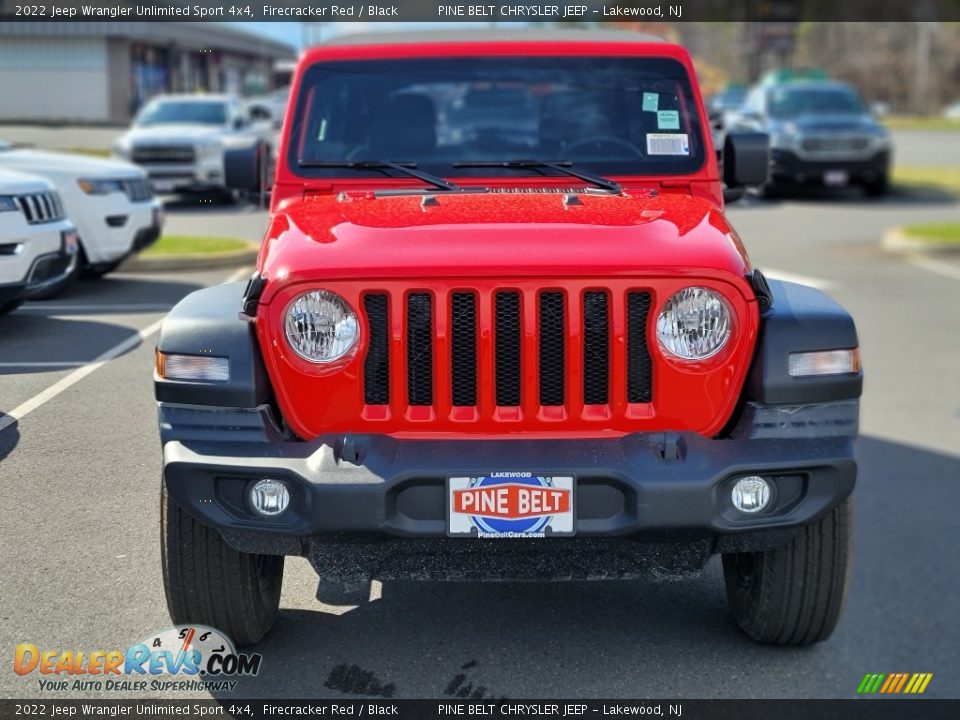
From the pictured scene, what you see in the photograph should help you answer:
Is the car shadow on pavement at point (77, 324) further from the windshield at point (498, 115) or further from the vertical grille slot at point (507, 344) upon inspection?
the vertical grille slot at point (507, 344)

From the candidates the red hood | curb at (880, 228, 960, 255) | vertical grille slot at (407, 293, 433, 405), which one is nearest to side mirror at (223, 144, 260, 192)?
the red hood

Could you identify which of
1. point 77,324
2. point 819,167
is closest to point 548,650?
point 77,324

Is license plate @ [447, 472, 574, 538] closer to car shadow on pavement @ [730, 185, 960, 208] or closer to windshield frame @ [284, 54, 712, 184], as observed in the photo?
windshield frame @ [284, 54, 712, 184]

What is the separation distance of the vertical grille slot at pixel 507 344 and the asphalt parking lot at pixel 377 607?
0.93m

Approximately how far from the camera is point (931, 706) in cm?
424

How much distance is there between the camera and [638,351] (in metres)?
3.76

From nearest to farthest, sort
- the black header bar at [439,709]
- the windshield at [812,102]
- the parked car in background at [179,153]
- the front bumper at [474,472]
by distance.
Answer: the front bumper at [474,472]
the black header bar at [439,709]
the parked car in background at [179,153]
the windshield at [812,102]

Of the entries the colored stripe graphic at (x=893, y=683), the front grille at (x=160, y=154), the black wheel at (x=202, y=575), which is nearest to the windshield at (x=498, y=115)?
the black wheel at (x=202, y=575)

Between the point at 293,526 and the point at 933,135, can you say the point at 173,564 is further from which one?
the point at 933,135

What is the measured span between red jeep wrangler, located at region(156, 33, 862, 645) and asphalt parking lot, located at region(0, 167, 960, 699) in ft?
0.78

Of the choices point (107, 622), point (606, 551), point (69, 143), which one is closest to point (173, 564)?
point (107, 622)

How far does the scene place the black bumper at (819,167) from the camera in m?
21.3

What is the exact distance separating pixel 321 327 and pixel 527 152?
185 centimetres

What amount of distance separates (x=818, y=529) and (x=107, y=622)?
223cm
